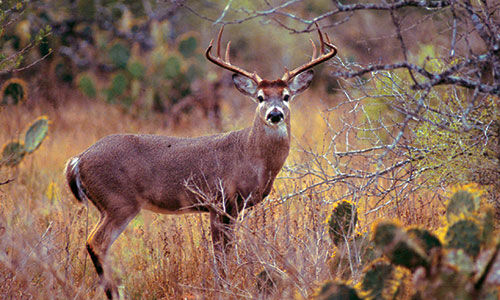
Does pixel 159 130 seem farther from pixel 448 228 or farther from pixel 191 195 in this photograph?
pixel 448 228

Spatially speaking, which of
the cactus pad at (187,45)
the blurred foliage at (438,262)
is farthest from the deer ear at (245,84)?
the cactus pad at (187,45)

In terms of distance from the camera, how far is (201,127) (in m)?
10.2

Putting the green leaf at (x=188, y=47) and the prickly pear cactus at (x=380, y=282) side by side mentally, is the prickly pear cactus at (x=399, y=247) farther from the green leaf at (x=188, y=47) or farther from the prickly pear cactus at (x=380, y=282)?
the green leaf at (x=188, y=47)

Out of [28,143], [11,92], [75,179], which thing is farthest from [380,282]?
[11,92]

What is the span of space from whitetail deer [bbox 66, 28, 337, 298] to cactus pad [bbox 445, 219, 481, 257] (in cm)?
250

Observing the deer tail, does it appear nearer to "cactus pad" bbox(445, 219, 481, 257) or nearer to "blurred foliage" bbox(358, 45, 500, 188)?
"blurred foliage" bbox(358, 45, 500, 188)

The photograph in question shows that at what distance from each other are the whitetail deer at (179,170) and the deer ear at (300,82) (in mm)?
375

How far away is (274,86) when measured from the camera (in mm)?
5719

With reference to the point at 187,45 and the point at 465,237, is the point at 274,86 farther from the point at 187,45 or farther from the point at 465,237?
the point at 187,45

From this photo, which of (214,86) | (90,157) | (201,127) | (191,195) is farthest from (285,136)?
(214,86)

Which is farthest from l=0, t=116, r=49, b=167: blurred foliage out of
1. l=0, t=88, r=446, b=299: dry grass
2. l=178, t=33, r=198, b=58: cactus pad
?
l=178, t=33, r=198, b=58: cactus pad

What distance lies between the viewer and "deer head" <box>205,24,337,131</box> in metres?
5.45

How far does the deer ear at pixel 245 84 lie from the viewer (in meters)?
5.96

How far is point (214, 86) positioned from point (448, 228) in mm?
8853
